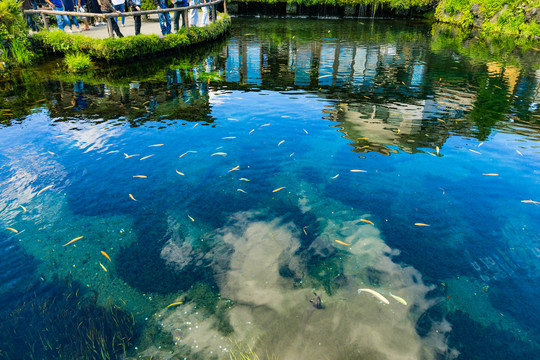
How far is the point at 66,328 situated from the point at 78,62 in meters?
10.9

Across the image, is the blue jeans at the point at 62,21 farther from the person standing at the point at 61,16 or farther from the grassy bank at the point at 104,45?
the grassy bank at the point at 104,45

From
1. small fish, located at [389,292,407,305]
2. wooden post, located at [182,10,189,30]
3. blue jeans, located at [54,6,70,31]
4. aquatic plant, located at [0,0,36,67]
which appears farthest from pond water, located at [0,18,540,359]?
wooden post, located at [182,10,189,30]

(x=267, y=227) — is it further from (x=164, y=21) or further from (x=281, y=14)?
(x=281, y=14)

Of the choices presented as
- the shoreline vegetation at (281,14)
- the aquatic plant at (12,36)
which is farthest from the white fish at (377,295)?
the aquatic plant at (12,36)

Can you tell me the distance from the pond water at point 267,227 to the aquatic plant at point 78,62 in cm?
270

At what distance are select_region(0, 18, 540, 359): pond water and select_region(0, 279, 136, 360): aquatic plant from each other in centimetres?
1

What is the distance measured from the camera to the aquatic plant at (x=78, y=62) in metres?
11.2

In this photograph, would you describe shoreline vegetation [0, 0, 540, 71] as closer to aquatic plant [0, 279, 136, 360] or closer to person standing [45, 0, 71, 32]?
person standing [45, 0, 71, 32]

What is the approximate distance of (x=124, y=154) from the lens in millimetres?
5824

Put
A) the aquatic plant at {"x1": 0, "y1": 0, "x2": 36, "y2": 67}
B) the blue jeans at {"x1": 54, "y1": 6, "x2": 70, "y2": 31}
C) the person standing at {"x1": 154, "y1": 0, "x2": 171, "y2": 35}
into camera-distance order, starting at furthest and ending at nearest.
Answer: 1. the person standing at {"x1": 154, "y1": 0, "x2": 171, "y2": 35}
2. the blue jeans at {"x1": 54, "y1": 6, "x2": 70, "y2": 31}
3. the aquatic plant at {"x1": 0, "y1": 0, "x2": 36, "y2": 67}

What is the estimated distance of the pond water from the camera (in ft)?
9.46

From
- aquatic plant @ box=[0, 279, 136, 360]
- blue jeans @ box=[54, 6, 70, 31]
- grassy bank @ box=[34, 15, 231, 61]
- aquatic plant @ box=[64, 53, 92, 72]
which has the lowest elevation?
aquatic plant @ box=[0, 279, 136, 360]

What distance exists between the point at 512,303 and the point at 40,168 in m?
6.41

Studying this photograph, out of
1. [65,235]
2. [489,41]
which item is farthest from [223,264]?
[489,41]
